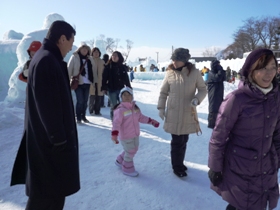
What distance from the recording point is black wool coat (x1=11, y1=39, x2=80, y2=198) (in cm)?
154

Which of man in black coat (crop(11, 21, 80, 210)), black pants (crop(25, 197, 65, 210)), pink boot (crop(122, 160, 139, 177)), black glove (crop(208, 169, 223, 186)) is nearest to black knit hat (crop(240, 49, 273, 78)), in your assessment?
black glove (crop(208, 169, 223, 186))

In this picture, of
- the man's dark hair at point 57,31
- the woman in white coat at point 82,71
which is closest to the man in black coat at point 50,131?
the man's dark hair at point 57,31

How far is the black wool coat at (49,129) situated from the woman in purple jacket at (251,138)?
1115 mm

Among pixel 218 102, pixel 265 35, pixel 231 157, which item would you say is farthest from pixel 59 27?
pixel 265 35

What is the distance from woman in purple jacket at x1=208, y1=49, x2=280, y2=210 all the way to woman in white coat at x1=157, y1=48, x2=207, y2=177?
109 centimetres

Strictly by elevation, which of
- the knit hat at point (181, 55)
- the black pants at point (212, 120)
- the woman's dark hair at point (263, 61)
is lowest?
the black pants at point (212, 120)

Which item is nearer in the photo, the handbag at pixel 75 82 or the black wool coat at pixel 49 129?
the black wool coat at pixel 49 129

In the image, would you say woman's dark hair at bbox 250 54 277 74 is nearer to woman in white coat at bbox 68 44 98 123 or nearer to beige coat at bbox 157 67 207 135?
beige coat at bbox 157 67 207 135

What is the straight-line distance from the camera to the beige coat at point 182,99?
9.19 ft

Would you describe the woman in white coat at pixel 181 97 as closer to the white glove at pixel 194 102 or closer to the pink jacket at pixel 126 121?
the white glove at pixel 194 102

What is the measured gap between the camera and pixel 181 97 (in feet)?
9.21

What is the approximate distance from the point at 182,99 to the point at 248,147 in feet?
4.06

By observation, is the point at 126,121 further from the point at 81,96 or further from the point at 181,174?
the point at 81,96

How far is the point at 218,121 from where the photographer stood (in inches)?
67.5
